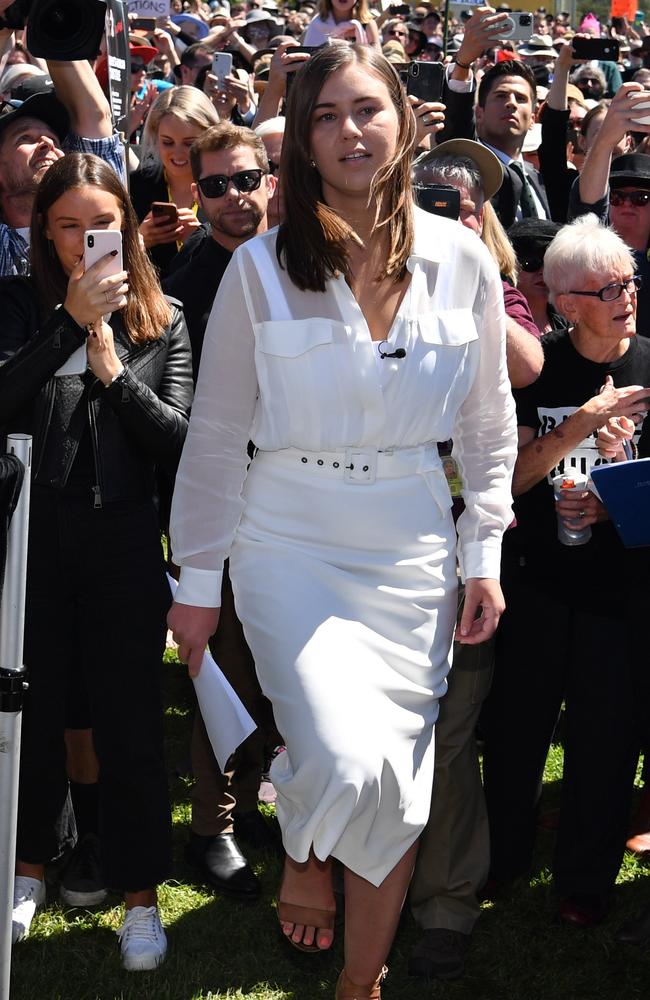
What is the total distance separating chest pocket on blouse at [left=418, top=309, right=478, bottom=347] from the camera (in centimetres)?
302

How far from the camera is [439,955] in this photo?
12.1ft

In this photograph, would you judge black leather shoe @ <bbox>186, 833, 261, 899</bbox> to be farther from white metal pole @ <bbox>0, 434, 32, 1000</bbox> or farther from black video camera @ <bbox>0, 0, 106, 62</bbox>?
black video camera @ <bbox>0, 0, 106, 62</bbox>

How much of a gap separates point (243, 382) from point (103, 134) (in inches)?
83.9

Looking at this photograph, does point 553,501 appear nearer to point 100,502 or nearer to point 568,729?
point 568,729

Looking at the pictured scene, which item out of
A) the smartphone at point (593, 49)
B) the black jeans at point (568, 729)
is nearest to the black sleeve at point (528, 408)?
the black jeans at point (568, 729)

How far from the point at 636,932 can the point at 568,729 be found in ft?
2.10

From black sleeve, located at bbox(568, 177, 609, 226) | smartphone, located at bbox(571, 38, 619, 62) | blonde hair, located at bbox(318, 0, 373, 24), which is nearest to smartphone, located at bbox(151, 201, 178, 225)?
black sleeve, located at bbox(568, 177, 609, 226)

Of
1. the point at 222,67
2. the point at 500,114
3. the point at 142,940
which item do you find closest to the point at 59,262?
the point at 142,940

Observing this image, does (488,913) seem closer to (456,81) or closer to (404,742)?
(404,742)

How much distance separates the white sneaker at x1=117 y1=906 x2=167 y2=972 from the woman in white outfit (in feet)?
2.27

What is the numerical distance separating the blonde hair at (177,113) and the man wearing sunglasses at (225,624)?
138 cm

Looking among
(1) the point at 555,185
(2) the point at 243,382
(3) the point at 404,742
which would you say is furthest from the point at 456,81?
(3) the point at 404,742

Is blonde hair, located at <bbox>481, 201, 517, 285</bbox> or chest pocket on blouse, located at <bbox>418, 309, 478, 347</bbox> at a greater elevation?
chest pocket on blouse, located at <bbox>418, 309, 478, 347</bbox>

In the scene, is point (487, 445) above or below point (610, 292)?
below
